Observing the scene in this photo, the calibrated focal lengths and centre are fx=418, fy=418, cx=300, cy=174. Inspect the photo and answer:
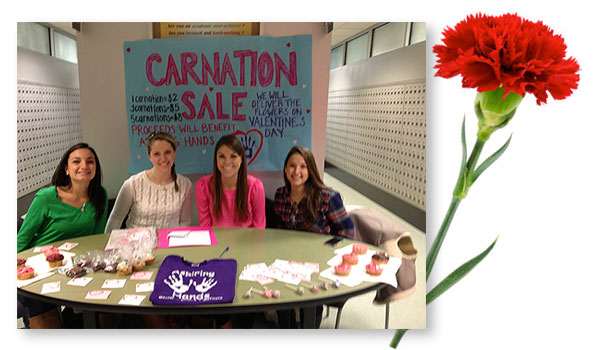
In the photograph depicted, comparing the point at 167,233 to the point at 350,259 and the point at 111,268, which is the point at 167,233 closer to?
the point at 111,268

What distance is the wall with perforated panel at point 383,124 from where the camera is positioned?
157 cm

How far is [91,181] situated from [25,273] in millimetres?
387

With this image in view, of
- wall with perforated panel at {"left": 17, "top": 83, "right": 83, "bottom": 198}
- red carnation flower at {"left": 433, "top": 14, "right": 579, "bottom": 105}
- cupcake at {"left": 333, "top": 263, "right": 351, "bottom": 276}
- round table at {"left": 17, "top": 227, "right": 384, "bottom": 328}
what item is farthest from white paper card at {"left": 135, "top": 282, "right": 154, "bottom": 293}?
red carnation flower at {"left": 433, "top": 14, "right": 579, "bottom": 105}

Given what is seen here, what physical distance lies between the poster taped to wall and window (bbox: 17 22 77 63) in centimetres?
19

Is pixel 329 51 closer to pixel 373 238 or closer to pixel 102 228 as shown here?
pixel 373 238

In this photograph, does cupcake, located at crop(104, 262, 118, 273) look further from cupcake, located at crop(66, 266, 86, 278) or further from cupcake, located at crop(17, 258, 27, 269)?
cupcake, located at crop(17, 258, 27, 269)

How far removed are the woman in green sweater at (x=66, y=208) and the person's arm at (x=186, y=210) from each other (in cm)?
28

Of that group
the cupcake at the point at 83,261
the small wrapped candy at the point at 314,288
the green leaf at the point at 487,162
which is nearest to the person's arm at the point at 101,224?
the cupcake at the point at 83,261

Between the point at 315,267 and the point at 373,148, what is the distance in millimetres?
502

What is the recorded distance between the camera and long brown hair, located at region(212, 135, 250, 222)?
159 centimetres

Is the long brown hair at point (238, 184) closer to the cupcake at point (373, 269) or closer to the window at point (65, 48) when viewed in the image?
the cupcake at point (373, 269)

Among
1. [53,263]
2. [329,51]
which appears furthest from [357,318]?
[53,263]

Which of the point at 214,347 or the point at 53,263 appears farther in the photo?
the point at 214,347

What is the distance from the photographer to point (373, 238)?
1621mm
